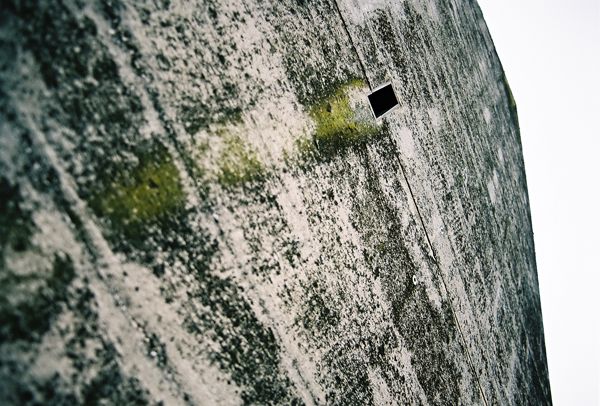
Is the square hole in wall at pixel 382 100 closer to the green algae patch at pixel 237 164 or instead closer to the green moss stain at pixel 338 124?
the green moss stain at pixel 338 124

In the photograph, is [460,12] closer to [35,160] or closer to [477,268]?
[477,268]

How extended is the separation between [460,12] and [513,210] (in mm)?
2412

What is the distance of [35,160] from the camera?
0.92m

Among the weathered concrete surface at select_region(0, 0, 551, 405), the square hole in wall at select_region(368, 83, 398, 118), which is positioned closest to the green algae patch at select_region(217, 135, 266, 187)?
the weathered concrete surface at select_region(0, 0, 551, 405)

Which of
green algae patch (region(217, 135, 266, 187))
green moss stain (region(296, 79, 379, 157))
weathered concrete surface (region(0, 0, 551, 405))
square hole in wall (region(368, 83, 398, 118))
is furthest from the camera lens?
square hole in wall (region(368, 83, 398, 118))

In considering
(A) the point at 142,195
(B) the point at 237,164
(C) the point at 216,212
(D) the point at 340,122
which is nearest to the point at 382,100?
(D) the point at 340,122

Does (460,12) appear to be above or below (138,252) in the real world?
above

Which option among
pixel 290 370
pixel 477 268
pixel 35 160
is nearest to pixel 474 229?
pixel 477 268

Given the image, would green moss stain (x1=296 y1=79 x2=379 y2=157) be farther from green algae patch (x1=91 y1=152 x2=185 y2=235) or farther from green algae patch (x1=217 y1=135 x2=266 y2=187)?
green algae patch (x1=91 y1=152 x2=185 y2=235)

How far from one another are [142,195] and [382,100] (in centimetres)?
160

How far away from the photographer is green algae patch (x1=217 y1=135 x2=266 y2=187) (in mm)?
1241

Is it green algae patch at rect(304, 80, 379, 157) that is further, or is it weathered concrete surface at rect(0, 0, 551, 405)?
green algae patch at rect(304, 80, 379, 157)

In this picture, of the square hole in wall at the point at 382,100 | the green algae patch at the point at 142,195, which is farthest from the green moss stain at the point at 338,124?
the green algae patch at the point at 142,195

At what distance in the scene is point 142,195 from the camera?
41.9 inches
